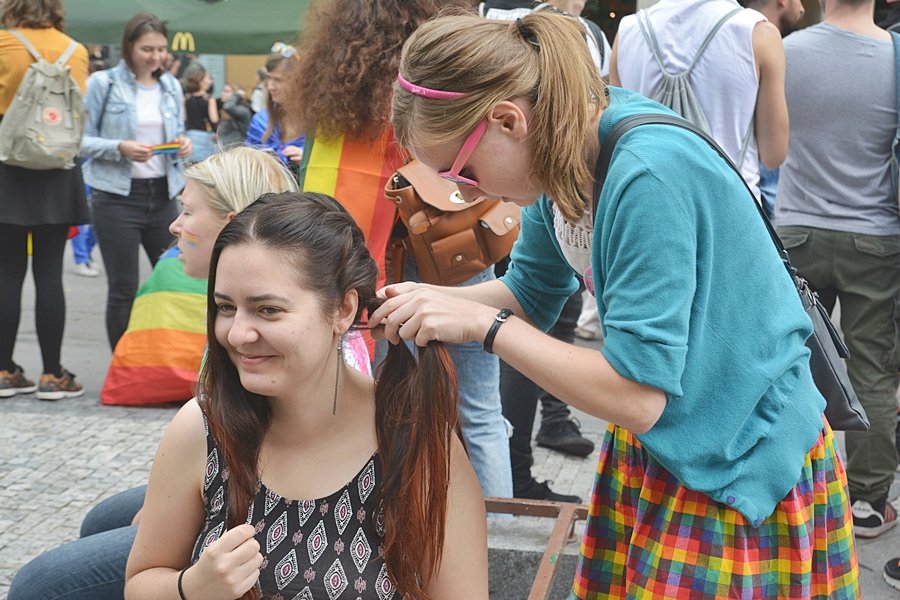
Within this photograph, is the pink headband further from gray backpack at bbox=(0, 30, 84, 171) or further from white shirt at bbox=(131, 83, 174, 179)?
white shirt at bbox=(131, 83, 174, 179)

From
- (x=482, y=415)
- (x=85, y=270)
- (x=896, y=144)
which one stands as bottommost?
(x=85, y=270)

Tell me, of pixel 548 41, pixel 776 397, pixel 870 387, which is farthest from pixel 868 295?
pixel 548 41

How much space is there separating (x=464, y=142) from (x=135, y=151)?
424cm

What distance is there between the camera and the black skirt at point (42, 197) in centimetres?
514

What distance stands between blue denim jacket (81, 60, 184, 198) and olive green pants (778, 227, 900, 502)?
11.3 feet

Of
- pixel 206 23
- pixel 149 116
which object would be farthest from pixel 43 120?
pixel 206 23

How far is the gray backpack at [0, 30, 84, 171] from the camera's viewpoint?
511cm

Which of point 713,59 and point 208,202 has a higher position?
point 713,59

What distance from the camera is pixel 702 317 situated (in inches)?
65.7

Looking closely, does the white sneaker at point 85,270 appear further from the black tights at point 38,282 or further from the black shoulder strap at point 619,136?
the black shoulder strap at point 619,136

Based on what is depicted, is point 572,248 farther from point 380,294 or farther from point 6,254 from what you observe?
point 6,254

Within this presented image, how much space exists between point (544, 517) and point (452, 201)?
38.0 inches

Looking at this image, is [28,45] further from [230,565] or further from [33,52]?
[230,565]

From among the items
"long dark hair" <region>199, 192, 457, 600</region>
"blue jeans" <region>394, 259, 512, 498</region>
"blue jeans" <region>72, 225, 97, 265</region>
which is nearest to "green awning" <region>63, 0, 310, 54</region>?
"blue jeans" <region>72, 225, 97, 265</region>
